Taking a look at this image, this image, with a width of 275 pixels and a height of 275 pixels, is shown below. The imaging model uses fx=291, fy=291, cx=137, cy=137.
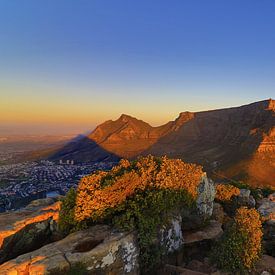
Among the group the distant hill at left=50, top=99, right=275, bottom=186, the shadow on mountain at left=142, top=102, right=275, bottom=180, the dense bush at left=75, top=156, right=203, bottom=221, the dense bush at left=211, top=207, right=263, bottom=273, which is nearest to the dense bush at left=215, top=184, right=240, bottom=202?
the dense bush at left=75, top=156, right=203, bottom=221

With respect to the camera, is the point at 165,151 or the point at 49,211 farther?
the point at 165,151

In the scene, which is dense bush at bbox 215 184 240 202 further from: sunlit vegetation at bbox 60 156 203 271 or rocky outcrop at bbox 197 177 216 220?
sunlit vegetation at bbox 60 156 203 271

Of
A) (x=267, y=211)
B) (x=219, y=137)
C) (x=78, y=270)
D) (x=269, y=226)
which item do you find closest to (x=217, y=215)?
(x=269, y=226)

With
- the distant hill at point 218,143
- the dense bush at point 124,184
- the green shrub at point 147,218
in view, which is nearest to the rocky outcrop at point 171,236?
the green shrub at point 147,218

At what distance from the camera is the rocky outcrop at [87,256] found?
11.3 meters

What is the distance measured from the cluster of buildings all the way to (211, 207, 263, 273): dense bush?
71.4 metres

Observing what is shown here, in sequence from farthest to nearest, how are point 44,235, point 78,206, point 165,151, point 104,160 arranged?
point 104,160 → point 165,151 → point 44,235 → point 78,206

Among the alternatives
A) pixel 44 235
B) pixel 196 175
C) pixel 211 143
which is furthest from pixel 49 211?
pixel 211 143

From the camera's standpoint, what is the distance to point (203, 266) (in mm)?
15344

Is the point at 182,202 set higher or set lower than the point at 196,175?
lower

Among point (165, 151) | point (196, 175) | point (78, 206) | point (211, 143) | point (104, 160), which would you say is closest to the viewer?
point (78, 206)

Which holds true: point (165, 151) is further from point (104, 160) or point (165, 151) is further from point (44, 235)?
point (44, 235)

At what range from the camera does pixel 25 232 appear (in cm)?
1664

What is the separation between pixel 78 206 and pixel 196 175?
7.87m
